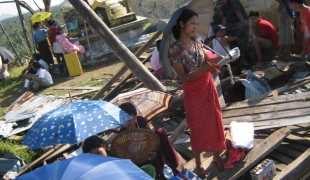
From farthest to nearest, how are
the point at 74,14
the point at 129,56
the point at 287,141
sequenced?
1. the point at 74,14
2. the point at 129,56
3. the point at 287,141

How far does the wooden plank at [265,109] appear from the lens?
4586 mm

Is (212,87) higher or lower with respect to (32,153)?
higher

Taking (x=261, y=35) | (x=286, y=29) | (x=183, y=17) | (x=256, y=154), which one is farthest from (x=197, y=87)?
(x=286, y=29)

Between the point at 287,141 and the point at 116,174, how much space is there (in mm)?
2834

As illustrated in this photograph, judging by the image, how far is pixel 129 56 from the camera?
5.52m

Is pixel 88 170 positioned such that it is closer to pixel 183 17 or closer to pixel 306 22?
pixel 183 17

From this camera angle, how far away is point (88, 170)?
7.69ft

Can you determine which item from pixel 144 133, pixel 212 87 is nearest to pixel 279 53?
pixel 212 87

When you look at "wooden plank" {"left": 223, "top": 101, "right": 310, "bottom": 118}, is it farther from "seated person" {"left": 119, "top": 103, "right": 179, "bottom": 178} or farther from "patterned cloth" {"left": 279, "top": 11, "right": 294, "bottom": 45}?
"patterned cloth" {"left": 279, "top": 11, "right": 294, "bottom": 45}

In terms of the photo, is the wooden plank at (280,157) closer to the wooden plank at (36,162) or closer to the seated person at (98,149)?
the seated person at (98,149)

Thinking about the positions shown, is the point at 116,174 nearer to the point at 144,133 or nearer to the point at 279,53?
the point at 144,133

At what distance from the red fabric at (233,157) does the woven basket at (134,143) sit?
91 centimetres

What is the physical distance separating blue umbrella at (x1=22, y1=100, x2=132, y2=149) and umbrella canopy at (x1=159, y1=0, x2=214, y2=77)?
70 centimetres

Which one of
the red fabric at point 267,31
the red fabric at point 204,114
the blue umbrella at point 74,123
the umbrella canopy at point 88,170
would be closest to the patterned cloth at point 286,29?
the red fabric at point 267,31
